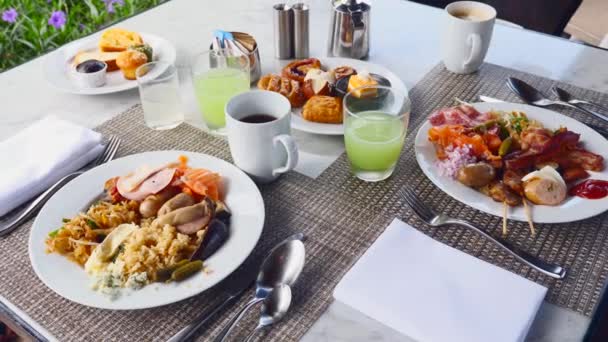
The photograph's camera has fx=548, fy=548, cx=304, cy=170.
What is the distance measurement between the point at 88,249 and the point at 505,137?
2.57 ft

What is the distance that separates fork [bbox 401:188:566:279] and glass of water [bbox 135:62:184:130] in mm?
535

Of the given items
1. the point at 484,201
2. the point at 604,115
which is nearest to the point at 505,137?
the point at 484,201

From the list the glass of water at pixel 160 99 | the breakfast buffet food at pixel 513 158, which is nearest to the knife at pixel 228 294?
the breakfast buffet food at pixel 513 158

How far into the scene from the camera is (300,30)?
1420 millimetres

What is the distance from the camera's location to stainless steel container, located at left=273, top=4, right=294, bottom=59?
4.57 ft

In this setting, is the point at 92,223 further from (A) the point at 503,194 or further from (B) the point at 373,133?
(A) the point at 503,194

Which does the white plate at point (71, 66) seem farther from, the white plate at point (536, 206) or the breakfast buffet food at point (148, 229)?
the white plate at point (536, 206)

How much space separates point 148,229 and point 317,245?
27cm

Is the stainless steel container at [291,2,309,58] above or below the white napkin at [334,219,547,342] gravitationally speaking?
above

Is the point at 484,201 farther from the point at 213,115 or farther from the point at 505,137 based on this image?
the point at 213,115

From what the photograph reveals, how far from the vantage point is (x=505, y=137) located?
107cm

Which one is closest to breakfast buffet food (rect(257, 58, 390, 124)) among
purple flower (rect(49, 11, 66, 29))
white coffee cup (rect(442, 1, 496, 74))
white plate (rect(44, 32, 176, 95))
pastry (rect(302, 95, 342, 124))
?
pastry (rect(302, 95, 342, 124))

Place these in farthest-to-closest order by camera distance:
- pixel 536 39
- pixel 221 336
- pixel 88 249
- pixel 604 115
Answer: pixel 536 39 → pixel 604 115 → pixel 88 249 → pixel 221 336

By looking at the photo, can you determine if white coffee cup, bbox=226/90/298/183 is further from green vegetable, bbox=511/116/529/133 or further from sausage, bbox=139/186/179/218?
green vegetable, bbox=511/116/529/133
